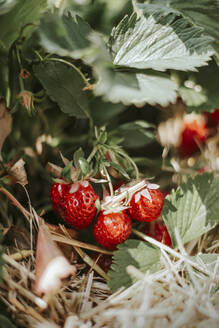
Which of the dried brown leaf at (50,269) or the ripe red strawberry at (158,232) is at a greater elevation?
the dried brown leaf at (50,269)

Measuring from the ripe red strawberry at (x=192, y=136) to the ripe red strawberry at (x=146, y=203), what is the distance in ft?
1.43

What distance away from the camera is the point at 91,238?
808 mm

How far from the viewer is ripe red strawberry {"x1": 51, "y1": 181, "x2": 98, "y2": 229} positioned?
0.67 m

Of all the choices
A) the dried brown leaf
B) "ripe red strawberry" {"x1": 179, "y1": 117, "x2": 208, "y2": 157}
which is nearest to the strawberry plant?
the dried brown leaf

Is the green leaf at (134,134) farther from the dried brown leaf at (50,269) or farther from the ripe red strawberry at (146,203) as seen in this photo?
the dried brown leaf at (50,269)

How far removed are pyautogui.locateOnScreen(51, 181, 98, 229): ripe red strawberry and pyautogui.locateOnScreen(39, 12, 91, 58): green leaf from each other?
0.25 metres

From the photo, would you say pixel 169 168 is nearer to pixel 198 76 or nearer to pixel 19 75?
pixel 198 76

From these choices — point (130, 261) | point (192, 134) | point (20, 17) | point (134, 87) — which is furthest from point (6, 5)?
point (192, 134)

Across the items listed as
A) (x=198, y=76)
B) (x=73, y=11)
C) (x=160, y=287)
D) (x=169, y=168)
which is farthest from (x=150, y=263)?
(x=73, y=11)

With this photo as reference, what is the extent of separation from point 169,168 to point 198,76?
276mm

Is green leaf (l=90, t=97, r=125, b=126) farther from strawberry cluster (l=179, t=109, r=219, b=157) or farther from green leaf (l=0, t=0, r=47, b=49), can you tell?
strawberry cluster (l=179, t=109, r=219, b=157)

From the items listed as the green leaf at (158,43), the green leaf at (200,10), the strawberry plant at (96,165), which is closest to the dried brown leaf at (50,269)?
the strawberry plant at (96,165)

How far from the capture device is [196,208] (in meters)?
0.78

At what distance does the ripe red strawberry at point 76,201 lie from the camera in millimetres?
675
